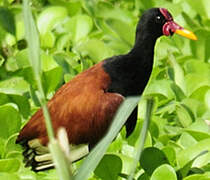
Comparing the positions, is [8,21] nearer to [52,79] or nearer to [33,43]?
[52,79]

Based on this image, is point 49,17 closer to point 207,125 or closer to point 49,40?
point 49,40

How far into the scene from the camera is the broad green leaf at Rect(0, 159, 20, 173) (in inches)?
96.3

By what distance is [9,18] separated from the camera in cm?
374

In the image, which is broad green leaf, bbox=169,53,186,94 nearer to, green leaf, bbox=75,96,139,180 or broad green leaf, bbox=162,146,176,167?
broad green leaf, bbox=162,146,176,167

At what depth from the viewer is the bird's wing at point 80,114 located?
2.67 meters

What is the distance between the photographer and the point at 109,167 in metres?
2.47

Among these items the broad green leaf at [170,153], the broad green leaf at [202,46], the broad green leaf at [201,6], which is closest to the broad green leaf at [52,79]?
the broad green leaf at [202,46]

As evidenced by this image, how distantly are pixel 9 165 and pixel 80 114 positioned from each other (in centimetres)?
36

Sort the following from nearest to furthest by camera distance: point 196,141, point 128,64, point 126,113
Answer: point 126,113 → point 196,141 → point 128,64

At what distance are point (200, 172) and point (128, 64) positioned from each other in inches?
23.1

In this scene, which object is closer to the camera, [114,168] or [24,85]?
[114,168]

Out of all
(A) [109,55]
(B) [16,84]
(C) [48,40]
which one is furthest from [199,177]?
(C) [48,40]

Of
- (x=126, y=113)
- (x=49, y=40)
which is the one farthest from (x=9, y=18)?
(x=126, y=113)

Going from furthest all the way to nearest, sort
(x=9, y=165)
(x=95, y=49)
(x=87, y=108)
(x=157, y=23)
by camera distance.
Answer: (x=95, y=49) → (x=157, y=23) → (x=87, y=108) → (x=9, y=165)
